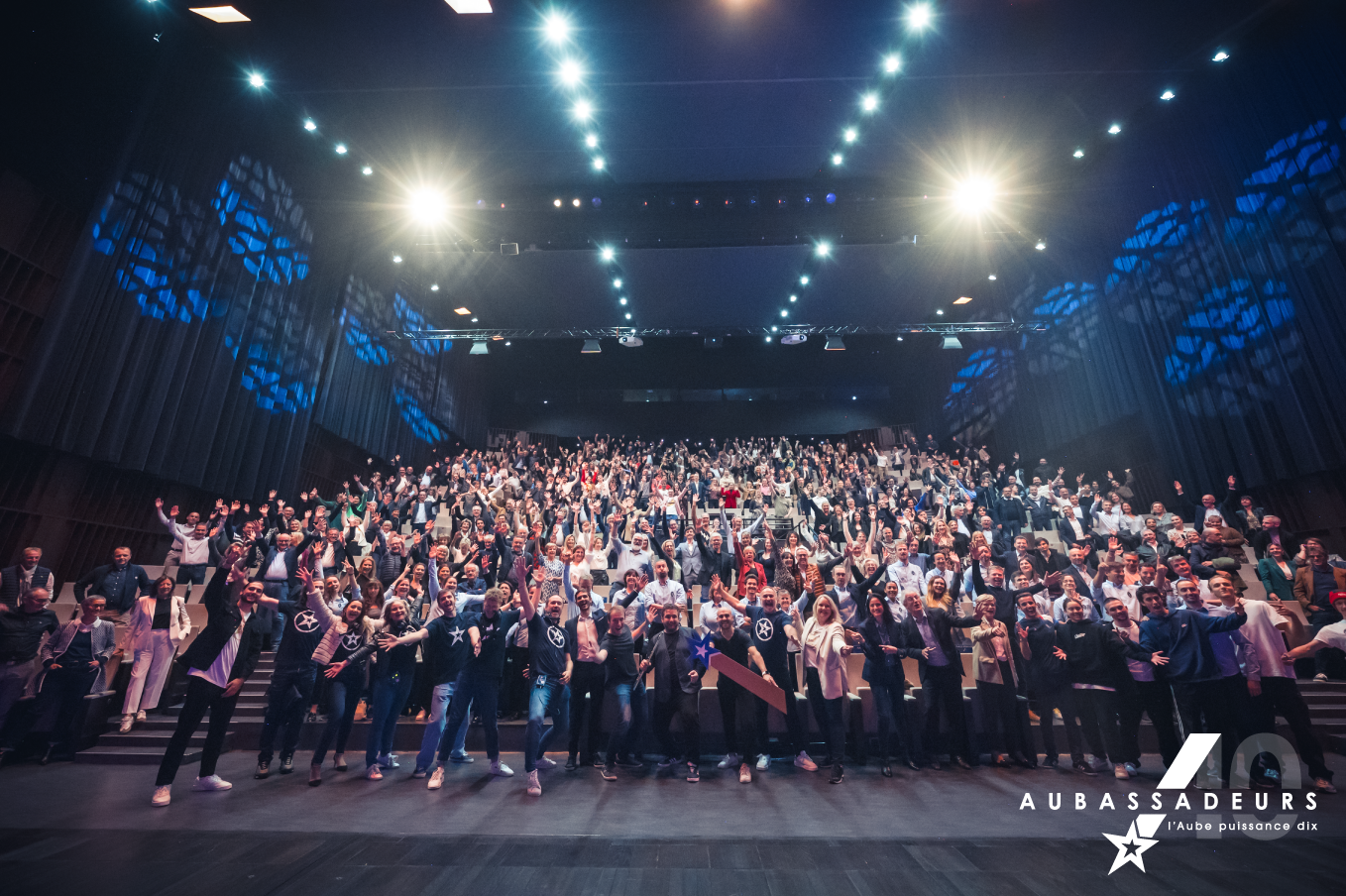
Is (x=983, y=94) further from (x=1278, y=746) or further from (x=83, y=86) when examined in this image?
(x=83, y=86)

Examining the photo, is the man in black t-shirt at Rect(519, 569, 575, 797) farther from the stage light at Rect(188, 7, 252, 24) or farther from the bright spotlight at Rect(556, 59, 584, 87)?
the stage light at Rect(188, 7, 252, 24)

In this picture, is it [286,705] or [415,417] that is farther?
[415,417]

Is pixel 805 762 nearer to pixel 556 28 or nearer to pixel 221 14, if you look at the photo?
pixel 556 28

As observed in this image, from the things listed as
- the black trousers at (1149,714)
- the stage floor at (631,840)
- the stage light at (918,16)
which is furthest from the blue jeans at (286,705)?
the stage light at (918,16)

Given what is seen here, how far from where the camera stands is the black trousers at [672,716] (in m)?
5.14

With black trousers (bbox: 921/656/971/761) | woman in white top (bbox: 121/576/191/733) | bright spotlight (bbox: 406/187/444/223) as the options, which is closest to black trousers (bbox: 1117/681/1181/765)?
black trousers (bbox: 921/656/971/761)

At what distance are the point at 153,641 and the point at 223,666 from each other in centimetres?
271

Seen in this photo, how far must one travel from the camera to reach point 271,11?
893cm

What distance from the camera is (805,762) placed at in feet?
16.7

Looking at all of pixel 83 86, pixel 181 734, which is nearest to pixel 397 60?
pixel 83 86

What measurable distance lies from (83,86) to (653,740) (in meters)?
12.9

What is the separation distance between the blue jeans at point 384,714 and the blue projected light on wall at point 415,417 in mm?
14252

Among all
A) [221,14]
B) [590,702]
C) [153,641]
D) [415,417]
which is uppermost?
[221,14]

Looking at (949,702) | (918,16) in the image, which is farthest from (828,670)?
(918,16)
